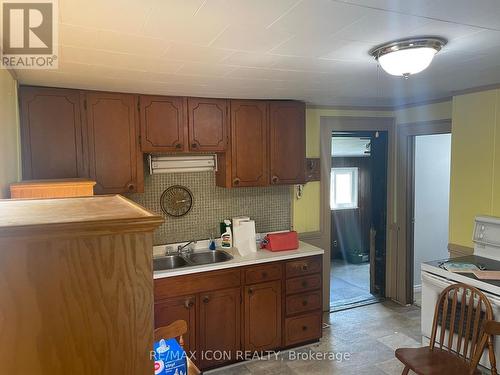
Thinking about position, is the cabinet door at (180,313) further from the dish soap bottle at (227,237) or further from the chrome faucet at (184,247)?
the dish soap bottle at (227,237)

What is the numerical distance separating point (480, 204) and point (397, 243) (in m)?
1.28

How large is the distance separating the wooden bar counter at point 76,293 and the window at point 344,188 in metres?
5.46

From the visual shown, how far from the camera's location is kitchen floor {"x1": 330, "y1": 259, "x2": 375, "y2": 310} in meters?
4.32

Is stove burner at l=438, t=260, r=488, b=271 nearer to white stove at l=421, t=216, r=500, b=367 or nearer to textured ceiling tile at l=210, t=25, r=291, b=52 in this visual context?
white stove at l=421, t=216, r=500, b=367

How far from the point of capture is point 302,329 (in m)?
3.28

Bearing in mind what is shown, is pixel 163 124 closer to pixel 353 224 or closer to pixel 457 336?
pixel 457 336

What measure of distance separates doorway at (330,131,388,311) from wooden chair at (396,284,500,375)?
72.4 inches

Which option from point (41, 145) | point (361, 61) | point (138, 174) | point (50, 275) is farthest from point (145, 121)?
point (50, 275)

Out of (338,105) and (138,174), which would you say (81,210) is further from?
(338,105)

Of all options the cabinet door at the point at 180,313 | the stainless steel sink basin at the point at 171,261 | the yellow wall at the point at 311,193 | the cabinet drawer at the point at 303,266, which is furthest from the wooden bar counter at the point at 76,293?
the yellow wall at the point at 311,193

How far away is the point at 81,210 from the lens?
87 centimetres

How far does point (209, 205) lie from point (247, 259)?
0.69 meters

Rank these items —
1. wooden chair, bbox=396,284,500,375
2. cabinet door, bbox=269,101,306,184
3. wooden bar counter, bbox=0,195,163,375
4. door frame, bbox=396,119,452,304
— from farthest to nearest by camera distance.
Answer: door frame, bbox=396,119,452,304
cabinet door, bbox=269,101,306,184
wooden chair, bbox=396,284,500,375
wooden bar counter, bbox=0,195,163,375

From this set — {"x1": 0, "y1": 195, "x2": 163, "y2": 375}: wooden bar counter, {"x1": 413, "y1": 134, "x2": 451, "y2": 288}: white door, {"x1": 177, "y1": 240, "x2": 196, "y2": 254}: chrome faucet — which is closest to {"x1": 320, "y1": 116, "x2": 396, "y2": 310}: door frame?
{"x1": 413, "y1": 134, "x2": 451, "y2": 288}: white door
